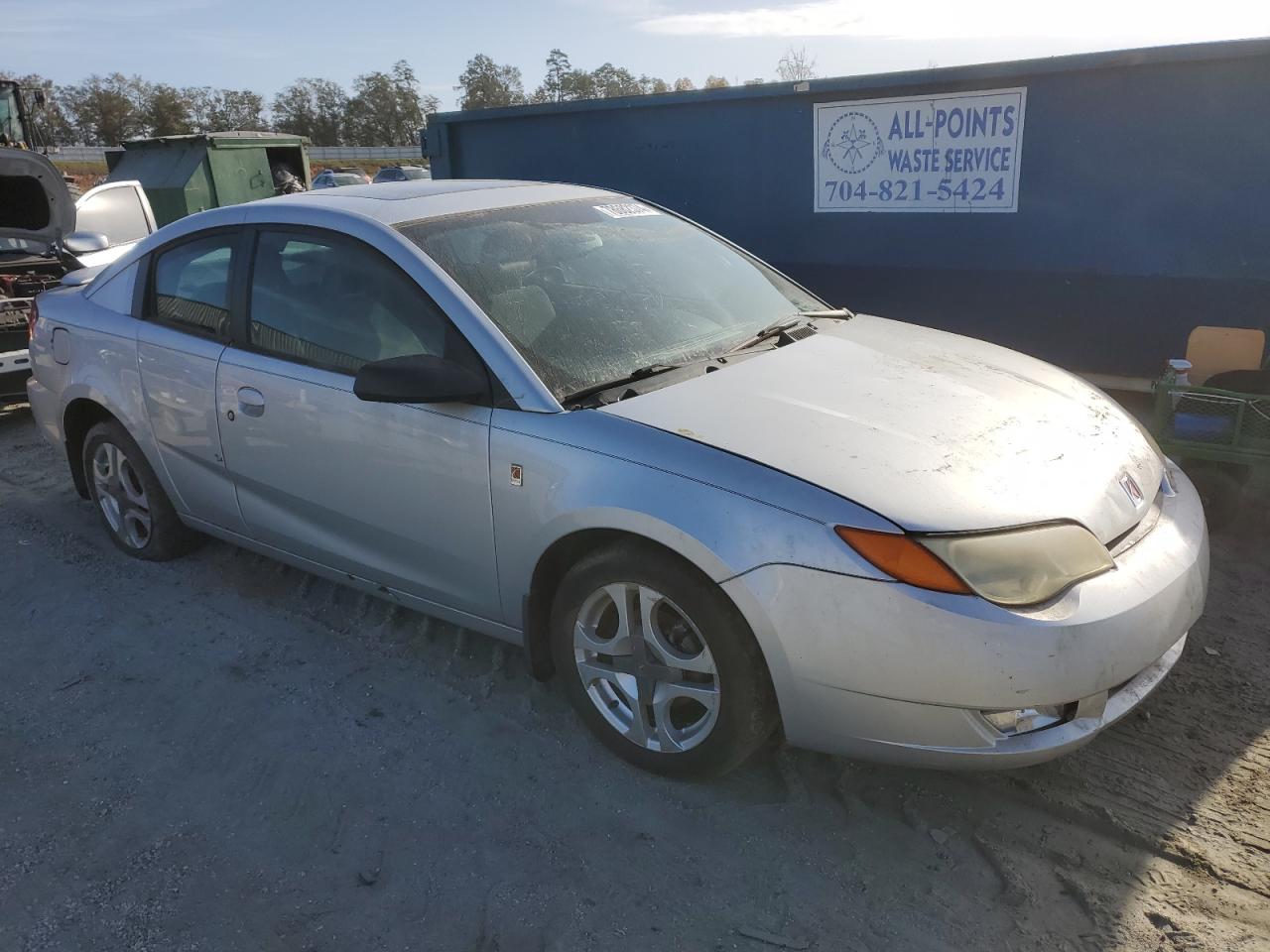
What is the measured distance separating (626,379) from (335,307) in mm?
1141

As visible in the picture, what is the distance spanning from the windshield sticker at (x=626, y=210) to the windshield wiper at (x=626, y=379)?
0.97 meters

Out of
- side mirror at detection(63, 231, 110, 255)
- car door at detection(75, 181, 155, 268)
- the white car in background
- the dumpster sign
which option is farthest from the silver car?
car door at detection(75, 181, 155, 268)

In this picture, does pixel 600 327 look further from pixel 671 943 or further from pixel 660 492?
pixel 671 943

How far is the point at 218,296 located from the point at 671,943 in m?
2.91

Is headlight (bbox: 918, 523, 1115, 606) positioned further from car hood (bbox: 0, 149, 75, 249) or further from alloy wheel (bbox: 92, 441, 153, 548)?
car hood (bbox: 0, 149, 75, 249)

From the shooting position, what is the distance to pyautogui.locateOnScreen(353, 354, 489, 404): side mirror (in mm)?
2775

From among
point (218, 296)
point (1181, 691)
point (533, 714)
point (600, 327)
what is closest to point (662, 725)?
point (533, 714)

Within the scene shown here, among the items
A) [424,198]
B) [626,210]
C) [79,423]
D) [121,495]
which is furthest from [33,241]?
[626,210]

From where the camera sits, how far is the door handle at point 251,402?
344cm

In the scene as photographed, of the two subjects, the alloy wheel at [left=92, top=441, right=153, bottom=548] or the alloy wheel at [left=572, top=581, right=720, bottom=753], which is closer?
the alloy wheel at [left=572, top=581, right=720, bottom=753]

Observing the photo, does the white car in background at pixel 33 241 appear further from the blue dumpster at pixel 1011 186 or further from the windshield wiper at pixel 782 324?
the windshield wiper at pixel 782 324

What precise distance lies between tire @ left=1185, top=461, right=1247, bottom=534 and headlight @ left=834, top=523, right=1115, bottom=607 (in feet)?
8.20

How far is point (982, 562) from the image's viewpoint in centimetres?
228

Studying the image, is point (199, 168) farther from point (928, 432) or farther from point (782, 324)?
point (928, 432)
